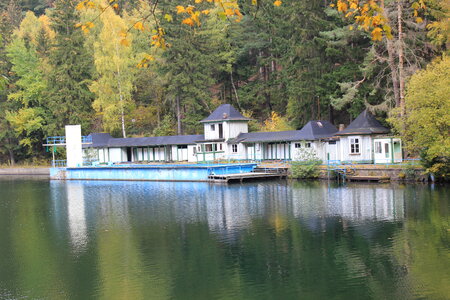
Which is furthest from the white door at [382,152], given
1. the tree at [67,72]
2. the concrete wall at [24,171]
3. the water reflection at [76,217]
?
the concrete wall at [24,171]

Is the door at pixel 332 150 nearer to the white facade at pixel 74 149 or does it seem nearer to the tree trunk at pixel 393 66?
the tree trunk at pixel 393 66

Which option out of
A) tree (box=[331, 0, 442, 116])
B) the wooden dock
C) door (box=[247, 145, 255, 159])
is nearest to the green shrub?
the wooden dock

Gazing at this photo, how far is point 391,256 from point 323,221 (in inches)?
245

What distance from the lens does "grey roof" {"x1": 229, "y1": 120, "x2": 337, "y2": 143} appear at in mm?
42956

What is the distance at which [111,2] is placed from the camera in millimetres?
5324

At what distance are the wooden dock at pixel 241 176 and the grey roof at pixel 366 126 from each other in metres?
5.97

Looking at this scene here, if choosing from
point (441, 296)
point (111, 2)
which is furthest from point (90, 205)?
point (111, 2)

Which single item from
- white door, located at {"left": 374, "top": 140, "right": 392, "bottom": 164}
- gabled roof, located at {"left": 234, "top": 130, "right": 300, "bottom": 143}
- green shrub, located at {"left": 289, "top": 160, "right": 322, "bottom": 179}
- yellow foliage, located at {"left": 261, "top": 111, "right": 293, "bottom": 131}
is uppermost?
yellow foliage, located at {"left": 261, "top": 111, "right": 293, "bottom": 131}

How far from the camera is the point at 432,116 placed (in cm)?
3039

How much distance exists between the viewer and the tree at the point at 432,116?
A: 97.9 feet

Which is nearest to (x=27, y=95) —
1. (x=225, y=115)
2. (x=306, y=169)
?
(x=225, y=115)

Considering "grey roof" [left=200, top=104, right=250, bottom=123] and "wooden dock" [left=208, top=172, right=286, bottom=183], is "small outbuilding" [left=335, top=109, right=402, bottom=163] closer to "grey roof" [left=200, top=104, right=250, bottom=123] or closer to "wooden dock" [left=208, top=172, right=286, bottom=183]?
"wooden dock" [left=208, top=172, right=286, bottom=183]

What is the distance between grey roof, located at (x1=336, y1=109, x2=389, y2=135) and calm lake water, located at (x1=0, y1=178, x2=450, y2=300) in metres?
8.08

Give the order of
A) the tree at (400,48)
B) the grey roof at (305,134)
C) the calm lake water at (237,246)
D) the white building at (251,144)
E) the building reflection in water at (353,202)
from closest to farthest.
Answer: the calm lake water at (237,246)
the building reflection in water at (353,202)
the tree at (400,48)
the white building at (251,144)
the grey roof at (305,134)
